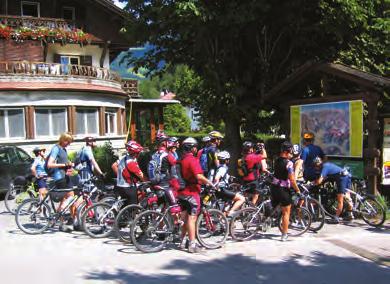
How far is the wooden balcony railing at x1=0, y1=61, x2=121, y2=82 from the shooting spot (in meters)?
23.8

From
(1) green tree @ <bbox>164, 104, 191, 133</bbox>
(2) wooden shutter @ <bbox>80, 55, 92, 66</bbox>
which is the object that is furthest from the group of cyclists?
(1) green tree @ <bbox>164, 104, 191, 133</bbox>

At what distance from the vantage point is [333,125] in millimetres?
10438

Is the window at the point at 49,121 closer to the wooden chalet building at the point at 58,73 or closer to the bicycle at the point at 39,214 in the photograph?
the wooden chalet building at the point at 58,73

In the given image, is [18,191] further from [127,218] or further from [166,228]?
[166,228]

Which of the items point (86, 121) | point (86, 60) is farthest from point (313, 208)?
point (86, 60)

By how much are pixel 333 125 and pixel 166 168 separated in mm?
4199

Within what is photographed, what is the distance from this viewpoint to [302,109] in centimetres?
1129

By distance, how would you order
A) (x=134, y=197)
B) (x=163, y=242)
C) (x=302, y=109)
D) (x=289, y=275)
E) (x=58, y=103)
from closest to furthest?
1. (x=289, y=275)
2. (x=163, y=242)
3. (x=134, y=197)
4. (x=302, y=109)
5. (x=58, y=103)

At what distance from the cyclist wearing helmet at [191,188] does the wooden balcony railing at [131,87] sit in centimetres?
2488

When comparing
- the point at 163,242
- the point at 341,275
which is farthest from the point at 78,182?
the point at 341,275

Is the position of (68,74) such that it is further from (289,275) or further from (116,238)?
(289,275)

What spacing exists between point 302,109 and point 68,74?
17055 millimetres

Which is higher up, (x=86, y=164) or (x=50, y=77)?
(x=50, y=77)

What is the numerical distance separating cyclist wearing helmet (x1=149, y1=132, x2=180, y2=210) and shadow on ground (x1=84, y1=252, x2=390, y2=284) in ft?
4.34
